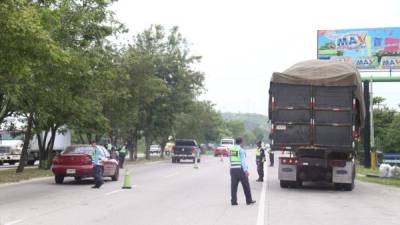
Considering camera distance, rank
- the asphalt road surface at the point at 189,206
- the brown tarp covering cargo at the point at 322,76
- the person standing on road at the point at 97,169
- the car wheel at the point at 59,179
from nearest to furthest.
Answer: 1. the asphalt road surface at the point at 189,206
2. the brown tarp covering cargo at the point at 322,76
3. the person standing on road at the point at 97,169
4. the car wheel at the point at 59,179

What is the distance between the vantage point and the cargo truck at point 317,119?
66.2 ft

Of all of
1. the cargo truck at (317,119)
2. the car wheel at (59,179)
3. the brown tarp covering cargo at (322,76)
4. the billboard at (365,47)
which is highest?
the billboard at (365,47)

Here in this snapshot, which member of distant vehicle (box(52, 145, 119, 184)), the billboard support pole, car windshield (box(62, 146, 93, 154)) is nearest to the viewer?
distant vehicle (box(52, 145, 119, 184))

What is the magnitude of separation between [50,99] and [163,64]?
1222 inches

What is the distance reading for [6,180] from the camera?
25.3m

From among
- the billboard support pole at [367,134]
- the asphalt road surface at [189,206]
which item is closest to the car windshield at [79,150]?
the asphalt road surface at [189,206]

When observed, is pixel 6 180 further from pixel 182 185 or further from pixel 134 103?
pixel 134 103

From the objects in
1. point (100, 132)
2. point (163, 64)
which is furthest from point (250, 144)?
point (100, 132)

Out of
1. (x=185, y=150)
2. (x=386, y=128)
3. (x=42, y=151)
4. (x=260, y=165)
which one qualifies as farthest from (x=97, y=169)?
(x=386, y=128)

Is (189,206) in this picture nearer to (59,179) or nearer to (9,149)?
(59,179)

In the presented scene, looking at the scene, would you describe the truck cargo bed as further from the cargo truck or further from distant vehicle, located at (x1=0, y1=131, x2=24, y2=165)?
distant vehicle, located at (x1=0, y1=131, x2=24, y2=165)

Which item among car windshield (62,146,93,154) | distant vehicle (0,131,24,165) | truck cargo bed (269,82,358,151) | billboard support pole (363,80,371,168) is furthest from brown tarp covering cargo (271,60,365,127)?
distant vehicle (0,131,24,165)

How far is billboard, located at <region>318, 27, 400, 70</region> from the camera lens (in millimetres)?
46844

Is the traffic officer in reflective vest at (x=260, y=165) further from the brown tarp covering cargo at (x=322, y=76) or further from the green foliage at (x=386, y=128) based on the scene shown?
the green foliage at (x=386, y=128)
